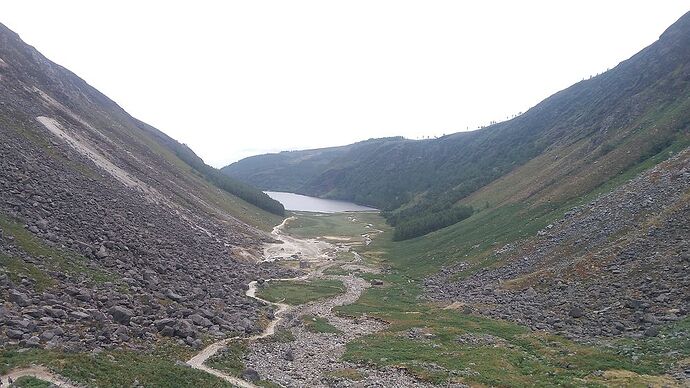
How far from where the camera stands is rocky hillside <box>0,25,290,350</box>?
3378cm

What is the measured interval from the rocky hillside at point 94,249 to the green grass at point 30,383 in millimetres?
5638

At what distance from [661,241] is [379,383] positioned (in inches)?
1485

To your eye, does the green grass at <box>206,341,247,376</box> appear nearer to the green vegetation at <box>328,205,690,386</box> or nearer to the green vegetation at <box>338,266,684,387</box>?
the green vegetation at <box>328,205,690,386</box>

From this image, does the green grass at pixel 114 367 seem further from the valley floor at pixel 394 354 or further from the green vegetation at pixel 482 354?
the green vegetation at pixel 482 354

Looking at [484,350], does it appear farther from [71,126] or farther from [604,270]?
[71,126]

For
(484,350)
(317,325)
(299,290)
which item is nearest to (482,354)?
(484,350)

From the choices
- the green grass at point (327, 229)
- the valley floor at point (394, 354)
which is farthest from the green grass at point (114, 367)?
the green grass at point (327, 229)

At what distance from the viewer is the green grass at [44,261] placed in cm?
3703

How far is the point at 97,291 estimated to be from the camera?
39.6 meters

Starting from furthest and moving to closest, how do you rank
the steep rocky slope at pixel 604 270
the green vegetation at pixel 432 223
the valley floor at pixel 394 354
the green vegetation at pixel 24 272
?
the green vegetation at pixel 432 223
the steep rocky slope at pixel 604 270
the green vegetation at pixel 24 272
the valley floor at pixel 394 354

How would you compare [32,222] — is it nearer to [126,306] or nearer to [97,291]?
[97,291]

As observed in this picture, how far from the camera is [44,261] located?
132 feet

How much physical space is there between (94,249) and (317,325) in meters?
27.3

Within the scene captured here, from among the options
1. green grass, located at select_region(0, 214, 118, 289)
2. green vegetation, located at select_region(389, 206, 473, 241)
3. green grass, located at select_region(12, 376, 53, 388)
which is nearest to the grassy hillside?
green grass, located at select_region(0, 214, 118, 289)
